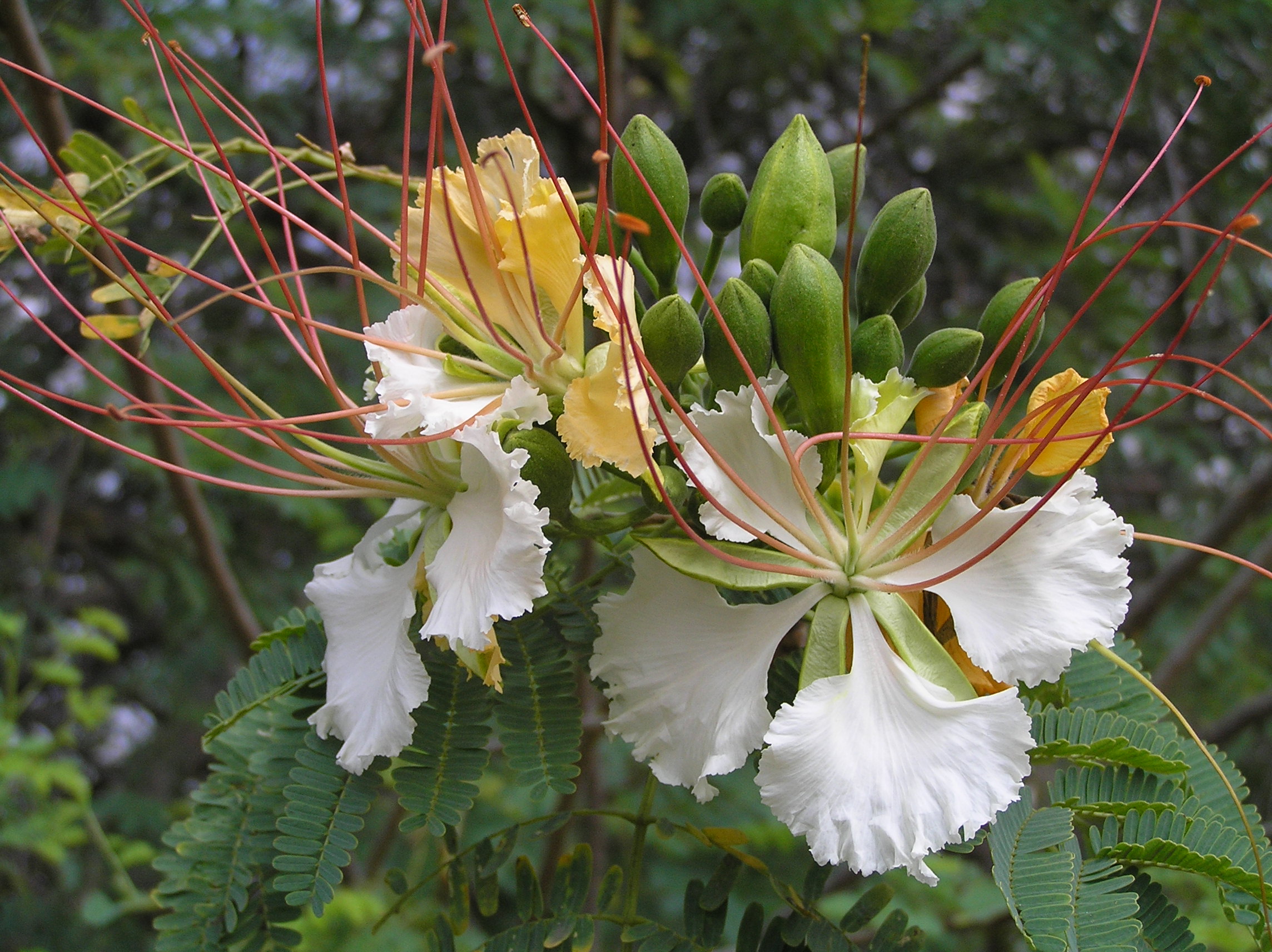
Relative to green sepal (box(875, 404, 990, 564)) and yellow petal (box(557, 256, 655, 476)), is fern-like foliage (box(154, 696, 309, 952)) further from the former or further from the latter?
green sepal (box(875, 404, 990, 564))

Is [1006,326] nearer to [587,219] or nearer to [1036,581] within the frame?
[1036,581]

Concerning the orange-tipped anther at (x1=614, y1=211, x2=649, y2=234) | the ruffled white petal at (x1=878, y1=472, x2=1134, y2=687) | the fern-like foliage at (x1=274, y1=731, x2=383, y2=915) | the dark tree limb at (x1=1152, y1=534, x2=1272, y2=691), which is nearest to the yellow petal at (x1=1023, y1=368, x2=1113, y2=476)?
the ruffled white petal at (x1=878, y1=472, x2=1134, y2=687)

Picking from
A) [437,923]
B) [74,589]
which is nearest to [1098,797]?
[437,923]

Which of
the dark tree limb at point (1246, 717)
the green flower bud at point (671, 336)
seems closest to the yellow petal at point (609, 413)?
the green flower bud at point (671, 336)

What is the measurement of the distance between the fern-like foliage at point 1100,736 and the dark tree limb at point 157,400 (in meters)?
1.23

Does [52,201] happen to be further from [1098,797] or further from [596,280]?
[1098,797]

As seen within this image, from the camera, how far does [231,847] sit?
1.31 m

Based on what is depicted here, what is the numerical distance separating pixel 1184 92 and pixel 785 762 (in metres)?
3.03

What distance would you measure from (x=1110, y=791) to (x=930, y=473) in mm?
425

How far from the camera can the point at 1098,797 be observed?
1.18 m

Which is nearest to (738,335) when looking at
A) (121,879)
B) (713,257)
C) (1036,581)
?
(713,257)

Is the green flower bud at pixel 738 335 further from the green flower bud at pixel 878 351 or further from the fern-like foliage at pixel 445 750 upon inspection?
the fern-like foliage at pixel 445 750

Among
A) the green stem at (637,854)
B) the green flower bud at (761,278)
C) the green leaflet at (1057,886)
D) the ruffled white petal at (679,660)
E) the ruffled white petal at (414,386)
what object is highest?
the green flower bud at (761,278)

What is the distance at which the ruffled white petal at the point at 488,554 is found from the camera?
99 cm
